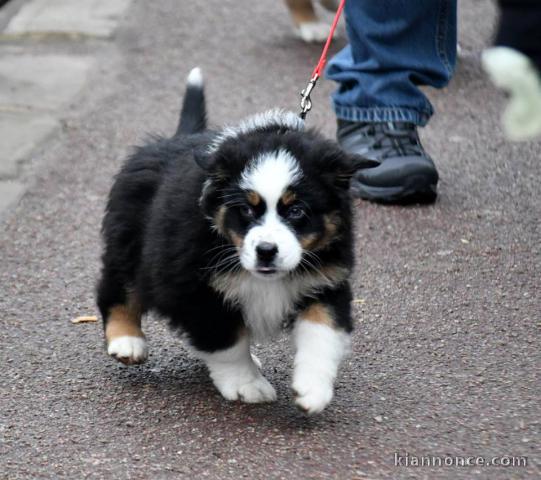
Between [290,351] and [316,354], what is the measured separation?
67cm

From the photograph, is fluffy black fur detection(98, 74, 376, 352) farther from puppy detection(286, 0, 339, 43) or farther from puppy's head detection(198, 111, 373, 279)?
puppy detection(286, 0, 339, 43)

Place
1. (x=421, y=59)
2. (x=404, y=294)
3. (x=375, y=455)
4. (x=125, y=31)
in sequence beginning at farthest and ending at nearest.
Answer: (x=125, y=31) < (x=421, y=59) < (x=404, y=294) < (x=375, y=455)

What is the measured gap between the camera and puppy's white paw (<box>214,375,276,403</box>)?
3.57 metres

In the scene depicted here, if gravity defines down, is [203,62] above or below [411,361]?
below

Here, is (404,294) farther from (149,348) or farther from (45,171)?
(45,171)

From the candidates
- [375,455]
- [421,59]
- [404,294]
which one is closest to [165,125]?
[421,59]

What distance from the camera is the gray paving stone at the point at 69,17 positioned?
8.20 m

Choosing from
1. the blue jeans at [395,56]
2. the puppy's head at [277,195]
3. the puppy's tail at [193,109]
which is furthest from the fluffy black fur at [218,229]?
the blue jeans at [395,56]

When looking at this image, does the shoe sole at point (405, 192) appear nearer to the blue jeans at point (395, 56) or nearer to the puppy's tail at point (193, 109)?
the blue jeans at point (395, 56)

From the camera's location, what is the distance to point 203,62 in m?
7.91

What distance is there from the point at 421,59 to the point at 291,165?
2.28 metres

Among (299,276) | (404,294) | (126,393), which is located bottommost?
(404,294)

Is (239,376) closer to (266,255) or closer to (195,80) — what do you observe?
(266,255)

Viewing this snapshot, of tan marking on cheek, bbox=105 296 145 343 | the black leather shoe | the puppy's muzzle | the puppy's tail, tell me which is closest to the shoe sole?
the black leather shoe
